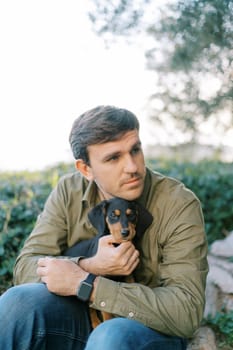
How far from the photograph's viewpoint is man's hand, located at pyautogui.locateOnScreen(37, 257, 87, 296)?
9.70ft

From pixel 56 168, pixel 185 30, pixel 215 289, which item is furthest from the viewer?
pixel 56 168

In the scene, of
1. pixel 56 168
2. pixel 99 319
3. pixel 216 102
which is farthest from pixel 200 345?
pixel 56 168

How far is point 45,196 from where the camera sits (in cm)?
540

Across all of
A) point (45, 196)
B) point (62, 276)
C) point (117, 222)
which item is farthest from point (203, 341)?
point (45, 196)

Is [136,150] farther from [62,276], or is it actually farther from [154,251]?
[62,276]

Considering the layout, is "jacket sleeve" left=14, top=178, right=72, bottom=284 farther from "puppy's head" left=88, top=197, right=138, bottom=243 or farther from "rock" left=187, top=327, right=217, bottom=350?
"rock" left=187, top=327, right=217, bottom=350

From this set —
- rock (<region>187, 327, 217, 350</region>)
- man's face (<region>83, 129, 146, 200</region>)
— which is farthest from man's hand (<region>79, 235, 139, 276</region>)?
rock (<region>187, 327, 217, 350</region>)

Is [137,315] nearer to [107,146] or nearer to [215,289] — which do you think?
[107,146]

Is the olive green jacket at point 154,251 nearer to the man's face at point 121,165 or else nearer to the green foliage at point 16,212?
the man's face at point 121,165

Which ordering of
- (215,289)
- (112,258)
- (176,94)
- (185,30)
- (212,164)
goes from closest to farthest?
(112,258) → (185,30) → (215,289) → (176,94) → (212,164)

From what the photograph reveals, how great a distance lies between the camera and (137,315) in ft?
9.17

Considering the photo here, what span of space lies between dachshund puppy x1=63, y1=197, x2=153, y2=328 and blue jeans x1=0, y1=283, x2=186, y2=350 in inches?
4.8

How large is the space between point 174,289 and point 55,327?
2.28ft

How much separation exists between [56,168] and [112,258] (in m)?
4.29
